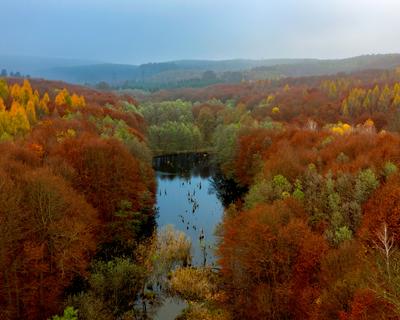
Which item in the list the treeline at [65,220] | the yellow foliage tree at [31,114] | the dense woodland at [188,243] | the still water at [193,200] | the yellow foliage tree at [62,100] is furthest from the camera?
the yellow foliage tree at [62,100]

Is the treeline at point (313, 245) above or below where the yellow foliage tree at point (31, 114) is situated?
below

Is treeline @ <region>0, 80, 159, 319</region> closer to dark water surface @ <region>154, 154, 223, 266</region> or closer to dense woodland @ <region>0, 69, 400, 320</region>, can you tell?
dense woodland @ <region>0, 69, 400, 320</region>

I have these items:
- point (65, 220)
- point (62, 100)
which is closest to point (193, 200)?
point (65, 220)

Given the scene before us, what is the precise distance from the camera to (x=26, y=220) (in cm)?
3450

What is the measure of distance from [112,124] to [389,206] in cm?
6356

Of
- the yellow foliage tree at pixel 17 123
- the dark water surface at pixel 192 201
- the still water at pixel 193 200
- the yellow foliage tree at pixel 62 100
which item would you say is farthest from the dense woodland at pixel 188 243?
the yellow foliage tree at pixel 62 100

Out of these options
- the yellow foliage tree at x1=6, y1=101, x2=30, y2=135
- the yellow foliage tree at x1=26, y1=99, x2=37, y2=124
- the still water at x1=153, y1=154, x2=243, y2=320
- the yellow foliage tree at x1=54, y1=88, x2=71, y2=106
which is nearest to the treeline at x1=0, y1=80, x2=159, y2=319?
the still water at x1=153, y1=154, x2=243, y2=320

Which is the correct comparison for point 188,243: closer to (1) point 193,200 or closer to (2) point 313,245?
(2) point 313,245

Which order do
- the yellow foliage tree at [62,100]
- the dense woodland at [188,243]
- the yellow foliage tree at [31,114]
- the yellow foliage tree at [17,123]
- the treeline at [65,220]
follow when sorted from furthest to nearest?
the yellow foliage tree at [62,100] → the yellow foliage tree at [31,114] → the yellow foliage tree at [17,123] → the treeline at [65,220] → the dense woodland at [188,243]

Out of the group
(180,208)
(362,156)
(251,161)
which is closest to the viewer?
(362,156)

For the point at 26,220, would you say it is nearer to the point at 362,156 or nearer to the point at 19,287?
the point at 19,287

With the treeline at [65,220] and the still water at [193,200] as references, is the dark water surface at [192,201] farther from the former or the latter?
the treeline at [65,220]

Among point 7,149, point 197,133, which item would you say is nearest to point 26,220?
point 7,149

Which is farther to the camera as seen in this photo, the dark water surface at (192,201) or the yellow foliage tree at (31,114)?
the yellow foliage tree at (31,114)
